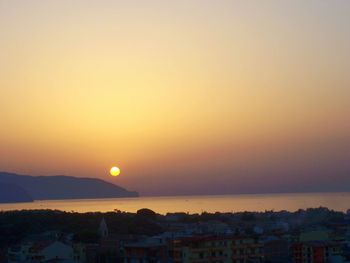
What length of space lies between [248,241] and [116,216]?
96.7 ft

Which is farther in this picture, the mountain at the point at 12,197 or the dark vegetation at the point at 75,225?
the mountain at the point at 12,197

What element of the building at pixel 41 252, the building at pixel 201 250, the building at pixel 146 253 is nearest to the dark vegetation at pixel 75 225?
the building at pixel 41 252

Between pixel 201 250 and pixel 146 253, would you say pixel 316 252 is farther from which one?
pixel 146 253

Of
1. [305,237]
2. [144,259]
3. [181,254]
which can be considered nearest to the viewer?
[181,254]

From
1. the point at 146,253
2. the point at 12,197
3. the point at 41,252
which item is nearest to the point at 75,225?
the point at 41,252

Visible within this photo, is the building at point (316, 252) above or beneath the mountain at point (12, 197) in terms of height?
beneath

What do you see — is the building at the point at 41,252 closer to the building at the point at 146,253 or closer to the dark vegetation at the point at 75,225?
the building at the point at 146,253

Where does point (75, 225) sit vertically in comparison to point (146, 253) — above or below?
above

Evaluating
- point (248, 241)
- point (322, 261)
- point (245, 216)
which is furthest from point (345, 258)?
point (245, 216)

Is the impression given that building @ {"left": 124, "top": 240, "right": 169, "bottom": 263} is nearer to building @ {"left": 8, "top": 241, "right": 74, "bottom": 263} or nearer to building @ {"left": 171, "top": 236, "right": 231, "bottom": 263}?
building @ {"left": 171, "top": 236, "right": 231, "bottom": 263}

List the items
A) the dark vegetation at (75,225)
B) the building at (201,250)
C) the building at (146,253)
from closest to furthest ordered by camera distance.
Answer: the building at (201,250), the building at (146,253), the dark vegetation at (75,225)

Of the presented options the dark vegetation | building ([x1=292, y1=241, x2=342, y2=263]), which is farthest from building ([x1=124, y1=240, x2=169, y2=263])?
the dark vegetation

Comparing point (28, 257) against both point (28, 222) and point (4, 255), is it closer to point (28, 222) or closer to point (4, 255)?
point (4, 255)

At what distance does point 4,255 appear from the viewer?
3562 centimetres
